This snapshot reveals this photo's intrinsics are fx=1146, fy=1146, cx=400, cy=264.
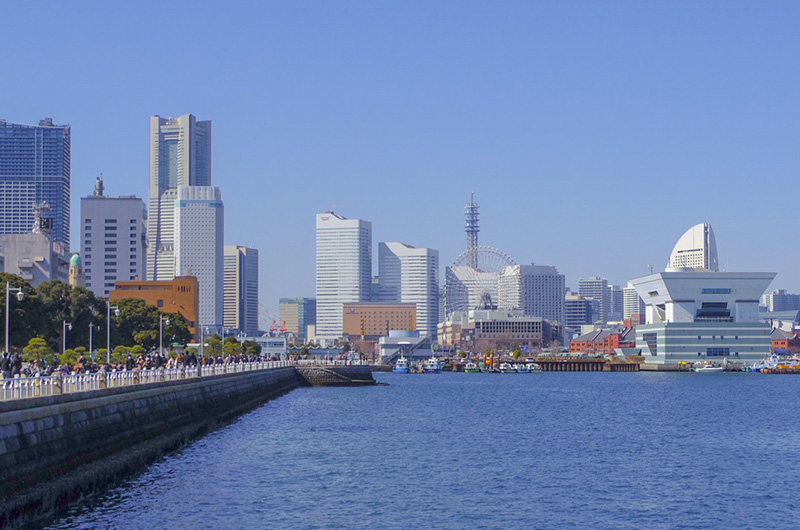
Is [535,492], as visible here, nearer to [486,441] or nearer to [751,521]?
[751,521]

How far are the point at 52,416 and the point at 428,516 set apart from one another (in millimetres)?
15244

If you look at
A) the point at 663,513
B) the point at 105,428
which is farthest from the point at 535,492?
the point at 105,428

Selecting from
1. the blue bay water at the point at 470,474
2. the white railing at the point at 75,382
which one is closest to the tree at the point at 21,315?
the blue bay water at the point at 470,474

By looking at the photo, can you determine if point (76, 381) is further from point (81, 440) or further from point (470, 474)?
point (470, 474)

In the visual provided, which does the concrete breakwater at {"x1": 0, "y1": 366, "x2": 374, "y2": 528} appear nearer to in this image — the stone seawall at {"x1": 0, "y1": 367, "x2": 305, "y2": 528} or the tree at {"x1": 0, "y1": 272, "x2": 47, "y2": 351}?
the stone seawall at {"x1": 0, "y1": 367, "x2": 305, "y2": 528}

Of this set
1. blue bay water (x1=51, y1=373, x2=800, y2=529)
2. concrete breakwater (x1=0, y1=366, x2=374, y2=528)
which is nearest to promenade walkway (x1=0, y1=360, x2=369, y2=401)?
concrete breakwater (x1=0, y1=366, x2=374, y2=528)

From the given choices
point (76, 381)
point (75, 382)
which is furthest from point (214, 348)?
point (76, 381)

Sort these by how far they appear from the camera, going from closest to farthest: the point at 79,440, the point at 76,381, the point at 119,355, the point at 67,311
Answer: the point at 79,440 < the point at 76,381 < the point at 119,355 < the point at 67,311

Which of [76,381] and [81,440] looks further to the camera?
[76,381]

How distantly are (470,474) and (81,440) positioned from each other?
67.6 ft

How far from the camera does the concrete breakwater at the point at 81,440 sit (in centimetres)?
3862

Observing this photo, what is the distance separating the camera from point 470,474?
192ft

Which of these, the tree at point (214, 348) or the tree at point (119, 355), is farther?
the tree at point (214, 348)

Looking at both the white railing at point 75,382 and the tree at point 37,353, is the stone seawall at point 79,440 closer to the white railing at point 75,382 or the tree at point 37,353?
the white railing at point 75,382
